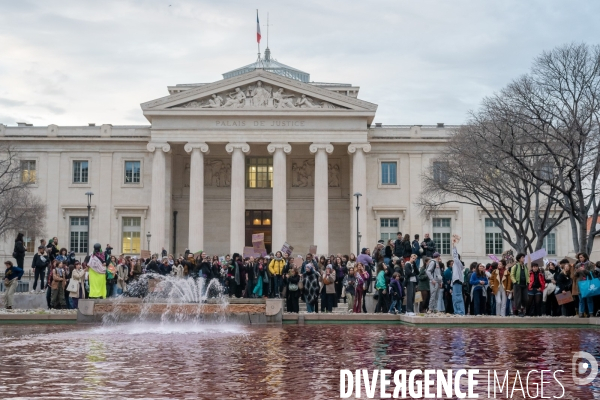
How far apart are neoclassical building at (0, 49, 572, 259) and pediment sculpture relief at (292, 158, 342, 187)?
79mm

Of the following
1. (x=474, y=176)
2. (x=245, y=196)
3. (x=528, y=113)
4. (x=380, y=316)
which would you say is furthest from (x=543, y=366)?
(x=245, y=196)

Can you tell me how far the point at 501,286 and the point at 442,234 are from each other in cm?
3623

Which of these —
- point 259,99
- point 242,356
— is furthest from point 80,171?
point 242,356

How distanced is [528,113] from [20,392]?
29588mm

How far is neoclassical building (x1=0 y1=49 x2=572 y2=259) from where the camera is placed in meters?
58.5

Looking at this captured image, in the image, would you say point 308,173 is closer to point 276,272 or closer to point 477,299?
point 276,272

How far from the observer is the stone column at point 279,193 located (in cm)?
5753

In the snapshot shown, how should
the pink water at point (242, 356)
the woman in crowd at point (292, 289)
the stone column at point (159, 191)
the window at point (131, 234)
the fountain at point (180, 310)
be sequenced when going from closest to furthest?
the pink water at point (242, 356), the fountain at point (180, 310), the woman in crowd at point (292, 289), the stone column at point (159, 191), the window at point (131, 234)

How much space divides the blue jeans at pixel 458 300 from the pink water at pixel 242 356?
3480 mm

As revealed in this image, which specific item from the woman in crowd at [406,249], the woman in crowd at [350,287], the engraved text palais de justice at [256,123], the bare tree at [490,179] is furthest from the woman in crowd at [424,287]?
the engraved text palais de justice at [256,123]

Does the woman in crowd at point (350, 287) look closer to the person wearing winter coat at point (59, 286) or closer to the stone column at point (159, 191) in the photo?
the person wearing winter coat at point (59, 286)

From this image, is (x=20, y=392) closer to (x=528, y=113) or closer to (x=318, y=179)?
(x=528, y=113)

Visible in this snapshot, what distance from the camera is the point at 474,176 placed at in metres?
45.1

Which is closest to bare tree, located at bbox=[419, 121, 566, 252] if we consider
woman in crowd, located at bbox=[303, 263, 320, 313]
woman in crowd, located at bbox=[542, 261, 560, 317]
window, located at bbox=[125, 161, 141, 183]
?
woman in crowd, located at bbox=[542, 261, 560, 317]
